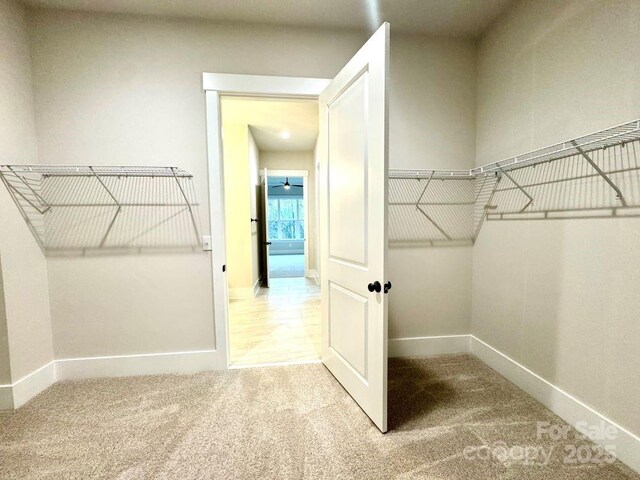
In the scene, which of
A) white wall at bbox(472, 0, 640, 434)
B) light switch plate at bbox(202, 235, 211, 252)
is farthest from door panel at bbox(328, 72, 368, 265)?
white wall at bbox(472, 0, 640, 434)

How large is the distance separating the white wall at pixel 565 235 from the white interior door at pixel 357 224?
1112 millimetres

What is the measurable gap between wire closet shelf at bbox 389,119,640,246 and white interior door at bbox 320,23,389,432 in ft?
2.01

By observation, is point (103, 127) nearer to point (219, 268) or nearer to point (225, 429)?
point (219, 268)

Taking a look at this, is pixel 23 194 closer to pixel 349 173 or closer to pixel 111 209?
pixel 111 209

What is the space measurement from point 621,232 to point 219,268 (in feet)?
7.95

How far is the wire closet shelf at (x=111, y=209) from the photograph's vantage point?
1962 millimetres

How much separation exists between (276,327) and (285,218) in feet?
27.5

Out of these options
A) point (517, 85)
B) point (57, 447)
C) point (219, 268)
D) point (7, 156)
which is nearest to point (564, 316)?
point (517, 85)

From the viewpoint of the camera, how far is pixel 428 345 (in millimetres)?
2416

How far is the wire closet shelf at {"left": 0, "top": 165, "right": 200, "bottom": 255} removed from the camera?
196 cm

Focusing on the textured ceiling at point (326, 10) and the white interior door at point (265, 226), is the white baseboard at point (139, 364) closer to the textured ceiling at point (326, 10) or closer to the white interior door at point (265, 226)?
the textured ceiling at point (326, 10)

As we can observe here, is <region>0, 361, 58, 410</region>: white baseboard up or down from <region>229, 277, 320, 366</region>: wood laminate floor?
up

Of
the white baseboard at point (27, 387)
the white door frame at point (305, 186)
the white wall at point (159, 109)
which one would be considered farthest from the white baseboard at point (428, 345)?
the white door frame at point (305, 186)

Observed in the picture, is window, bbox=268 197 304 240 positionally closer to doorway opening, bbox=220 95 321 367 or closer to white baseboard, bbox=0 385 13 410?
doorway opening, bbox=220 95 321 367
